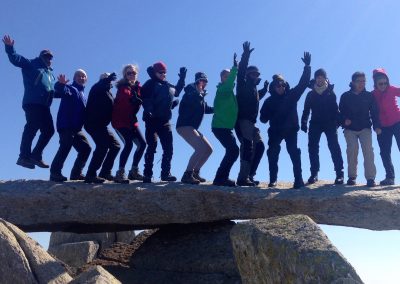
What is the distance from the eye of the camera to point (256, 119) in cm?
1233

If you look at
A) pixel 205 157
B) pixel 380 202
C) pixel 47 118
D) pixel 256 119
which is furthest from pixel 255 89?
pixel 47 118

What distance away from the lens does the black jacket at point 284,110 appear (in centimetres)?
1204

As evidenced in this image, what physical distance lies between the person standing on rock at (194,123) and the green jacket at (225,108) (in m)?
0.43

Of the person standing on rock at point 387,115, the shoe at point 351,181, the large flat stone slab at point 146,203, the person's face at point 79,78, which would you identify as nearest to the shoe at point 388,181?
the person standing on rock at point 387,115

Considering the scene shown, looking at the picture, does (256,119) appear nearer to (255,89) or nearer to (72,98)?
(255,89)

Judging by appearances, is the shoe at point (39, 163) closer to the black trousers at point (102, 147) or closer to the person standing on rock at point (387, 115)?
the black trousers at point (102, 147)

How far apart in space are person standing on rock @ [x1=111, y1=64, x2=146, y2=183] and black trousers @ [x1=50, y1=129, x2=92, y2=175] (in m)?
0.87

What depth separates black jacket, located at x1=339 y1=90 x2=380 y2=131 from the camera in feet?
40.7

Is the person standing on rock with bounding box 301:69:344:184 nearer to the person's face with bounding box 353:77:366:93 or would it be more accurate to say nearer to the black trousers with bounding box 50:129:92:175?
the person's face with bounding box 353:77:366:93

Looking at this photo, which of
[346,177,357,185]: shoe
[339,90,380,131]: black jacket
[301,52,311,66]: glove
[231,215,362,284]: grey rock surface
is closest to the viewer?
[231,215,362,284]: grey rock surface

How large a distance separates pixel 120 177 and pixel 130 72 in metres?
2.51

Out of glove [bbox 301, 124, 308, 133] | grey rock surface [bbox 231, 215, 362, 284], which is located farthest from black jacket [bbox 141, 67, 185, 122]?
grey rock surface [bbox 231, 215, 362, 284]

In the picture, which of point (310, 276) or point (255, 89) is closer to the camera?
point (310, 276)

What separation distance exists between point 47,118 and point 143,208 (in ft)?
10.5
